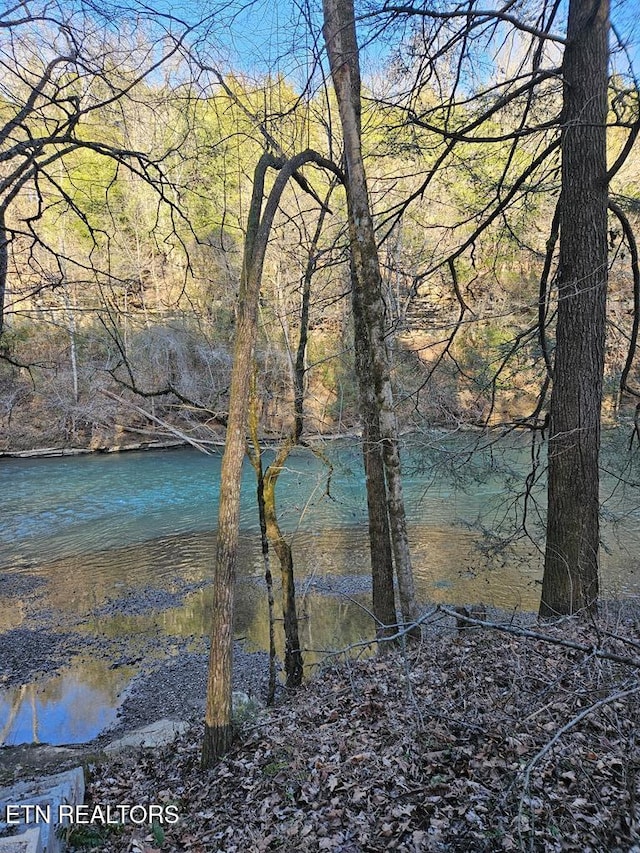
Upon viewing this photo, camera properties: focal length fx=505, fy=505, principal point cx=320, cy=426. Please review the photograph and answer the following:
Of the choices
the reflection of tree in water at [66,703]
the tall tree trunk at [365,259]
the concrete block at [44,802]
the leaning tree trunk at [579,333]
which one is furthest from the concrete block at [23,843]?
the reflection of tree in water at [66,703]

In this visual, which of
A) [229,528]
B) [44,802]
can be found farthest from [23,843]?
[229,528]

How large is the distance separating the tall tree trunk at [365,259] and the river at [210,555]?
2.85 ft

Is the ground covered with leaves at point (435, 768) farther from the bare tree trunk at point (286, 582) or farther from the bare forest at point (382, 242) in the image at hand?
the bare tree trunk at point (286, 582)

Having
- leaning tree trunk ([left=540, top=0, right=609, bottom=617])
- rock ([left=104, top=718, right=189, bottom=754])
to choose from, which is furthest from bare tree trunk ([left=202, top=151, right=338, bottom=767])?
leaning tree trunk ([left=540, top=0, right=609, bottom=617])

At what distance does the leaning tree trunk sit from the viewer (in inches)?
183

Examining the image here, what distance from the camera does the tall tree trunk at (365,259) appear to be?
500cm

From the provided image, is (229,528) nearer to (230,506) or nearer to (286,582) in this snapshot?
(230,506)

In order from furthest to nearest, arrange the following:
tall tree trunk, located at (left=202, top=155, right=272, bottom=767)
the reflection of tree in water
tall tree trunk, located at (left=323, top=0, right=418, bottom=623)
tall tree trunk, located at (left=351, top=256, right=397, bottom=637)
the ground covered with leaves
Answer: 1. the reflection of tree in water
2. tall tree trunk, located at (left=351, top=256, right=397, bottom=637)
3. tall tree trunk, located at (left=323, top=0, right=418, bottom=623)
4. tall tree trunk, located at (left=202, top=155, right=272, bottom=767)
5. the ground covered with leaves

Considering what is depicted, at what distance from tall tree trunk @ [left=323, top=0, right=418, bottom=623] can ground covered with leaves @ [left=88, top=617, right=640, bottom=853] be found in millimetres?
1386

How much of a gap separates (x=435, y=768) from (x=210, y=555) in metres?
10.4

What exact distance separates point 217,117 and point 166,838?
19.7 ft

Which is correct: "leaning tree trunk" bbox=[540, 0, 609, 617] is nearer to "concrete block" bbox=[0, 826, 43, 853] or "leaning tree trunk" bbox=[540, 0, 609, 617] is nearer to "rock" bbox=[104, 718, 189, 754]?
"rock" bbox=[104, 718, 189, 754]

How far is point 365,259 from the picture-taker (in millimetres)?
5125

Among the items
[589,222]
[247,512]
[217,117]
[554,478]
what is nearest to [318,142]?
[217,117]
